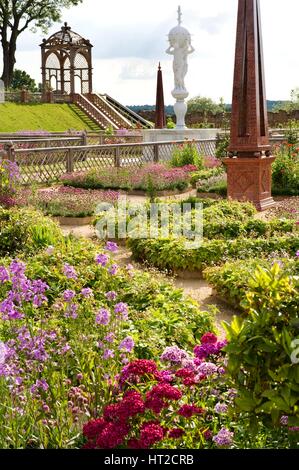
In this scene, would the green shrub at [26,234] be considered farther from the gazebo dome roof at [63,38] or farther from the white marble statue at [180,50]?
the gazebo dome roof at [63,38]

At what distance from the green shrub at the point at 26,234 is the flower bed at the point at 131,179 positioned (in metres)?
6.10

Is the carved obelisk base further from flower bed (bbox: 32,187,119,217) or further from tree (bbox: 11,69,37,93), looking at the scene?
tree (bbox: 11,69,37,93)

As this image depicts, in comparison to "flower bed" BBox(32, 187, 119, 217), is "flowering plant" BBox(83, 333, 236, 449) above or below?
below

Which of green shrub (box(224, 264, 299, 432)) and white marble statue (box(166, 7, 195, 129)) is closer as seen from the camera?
green shrub (box(224, 264, 299, 432))

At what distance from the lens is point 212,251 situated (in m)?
7.48

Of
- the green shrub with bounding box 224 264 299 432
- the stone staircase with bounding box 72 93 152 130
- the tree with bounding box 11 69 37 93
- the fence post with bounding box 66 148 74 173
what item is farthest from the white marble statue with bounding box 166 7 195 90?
the tree with bounding box 11 69 37 93

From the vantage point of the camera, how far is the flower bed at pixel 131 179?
48.1ft

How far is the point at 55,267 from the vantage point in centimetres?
626

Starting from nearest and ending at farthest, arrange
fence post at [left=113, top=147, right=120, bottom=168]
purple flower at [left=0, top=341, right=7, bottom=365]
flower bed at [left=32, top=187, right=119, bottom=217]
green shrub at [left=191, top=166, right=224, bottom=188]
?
purple flower at [left=0, top=341, right=7, bottom=365] < flower bed at [left=32, top=187, right=119, bottom=217] < green shrub at [left=191, top=166, right=224, bottom=188] < fence post at [left=113, top=147, right=120, bottom=168]

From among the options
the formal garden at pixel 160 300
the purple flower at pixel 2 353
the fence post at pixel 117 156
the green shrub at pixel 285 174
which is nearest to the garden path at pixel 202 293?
the formal garden at pixel 160 300

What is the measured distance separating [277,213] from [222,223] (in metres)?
2.08

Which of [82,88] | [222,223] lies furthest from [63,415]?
[82,88]

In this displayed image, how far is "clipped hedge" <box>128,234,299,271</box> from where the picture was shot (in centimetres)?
740

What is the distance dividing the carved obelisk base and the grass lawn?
2283 centimetres
